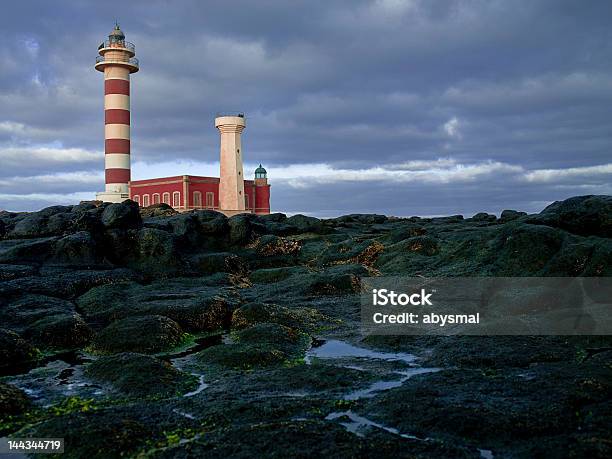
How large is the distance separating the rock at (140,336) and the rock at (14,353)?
0.98 metres

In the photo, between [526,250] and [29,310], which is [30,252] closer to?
[29,310]

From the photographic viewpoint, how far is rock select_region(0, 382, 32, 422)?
6086 millimetres

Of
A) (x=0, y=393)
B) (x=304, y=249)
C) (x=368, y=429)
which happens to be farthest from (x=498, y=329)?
(x=304, y=249)

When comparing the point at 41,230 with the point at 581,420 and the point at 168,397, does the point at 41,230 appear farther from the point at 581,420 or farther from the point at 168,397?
the point at 581,420

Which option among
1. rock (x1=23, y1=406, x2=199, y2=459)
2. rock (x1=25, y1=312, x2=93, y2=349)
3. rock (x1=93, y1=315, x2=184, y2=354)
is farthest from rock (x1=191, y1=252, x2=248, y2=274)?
rock (x1=23, y1=406, x2=199, y2=459)

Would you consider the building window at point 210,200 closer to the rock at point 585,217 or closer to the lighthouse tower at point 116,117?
the lighthouse tower at point 116,117

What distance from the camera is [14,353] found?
8.77 m

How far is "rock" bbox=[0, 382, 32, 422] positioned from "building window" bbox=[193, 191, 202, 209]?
4763 cm

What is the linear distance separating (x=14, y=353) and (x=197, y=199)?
149 ft

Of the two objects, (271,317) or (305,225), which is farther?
(305,225)

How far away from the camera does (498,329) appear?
932 cm

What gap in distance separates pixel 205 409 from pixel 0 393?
7.68ft

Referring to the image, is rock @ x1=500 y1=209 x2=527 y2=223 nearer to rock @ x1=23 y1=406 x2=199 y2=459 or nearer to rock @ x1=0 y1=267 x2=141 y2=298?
rock @ x1=0 y1=267 x2=141 y2=298

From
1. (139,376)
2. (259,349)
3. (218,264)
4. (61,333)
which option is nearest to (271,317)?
(259,349)
